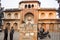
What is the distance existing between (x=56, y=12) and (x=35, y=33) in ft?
120

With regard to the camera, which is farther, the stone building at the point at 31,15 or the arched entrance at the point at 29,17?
the arched entrance at the point at 29,17

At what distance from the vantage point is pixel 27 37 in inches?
808

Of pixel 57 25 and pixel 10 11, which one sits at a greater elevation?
pixel 10 11

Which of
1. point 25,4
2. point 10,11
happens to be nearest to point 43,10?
point 25,4

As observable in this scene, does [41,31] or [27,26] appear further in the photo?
[41,31]

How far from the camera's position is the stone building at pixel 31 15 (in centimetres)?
5493

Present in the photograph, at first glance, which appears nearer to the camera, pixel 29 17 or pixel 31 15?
pixel 29 17

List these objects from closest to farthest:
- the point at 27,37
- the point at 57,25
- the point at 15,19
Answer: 1. the point at 27,37
2. the point at 57,25
3. the point at 15,19

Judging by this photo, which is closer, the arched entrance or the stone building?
the stone building

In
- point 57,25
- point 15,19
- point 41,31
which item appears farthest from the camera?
point 15,19

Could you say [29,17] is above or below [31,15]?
below

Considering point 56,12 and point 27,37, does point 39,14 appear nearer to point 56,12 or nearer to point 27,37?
point 56,12

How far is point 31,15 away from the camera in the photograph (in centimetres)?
5678

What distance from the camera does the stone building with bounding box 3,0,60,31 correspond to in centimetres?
5493
